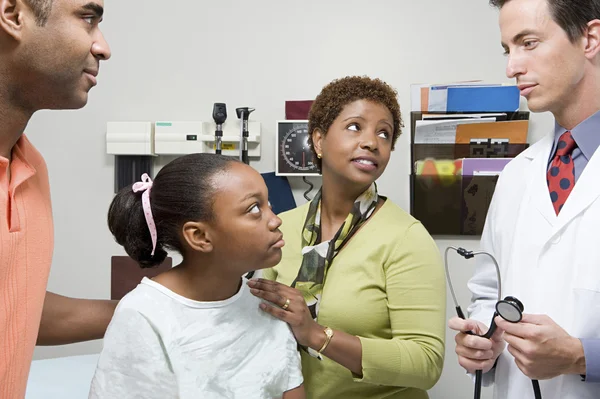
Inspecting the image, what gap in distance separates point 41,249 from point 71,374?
107 centimetres

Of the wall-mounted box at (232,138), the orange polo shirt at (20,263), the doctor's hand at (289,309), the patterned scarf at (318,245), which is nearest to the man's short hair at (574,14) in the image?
the patterned scarf at (318,245)

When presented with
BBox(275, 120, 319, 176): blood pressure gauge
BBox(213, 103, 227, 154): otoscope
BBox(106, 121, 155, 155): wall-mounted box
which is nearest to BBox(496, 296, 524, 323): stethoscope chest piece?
BBox(275, 120, 319, 176): blood pressure gauge

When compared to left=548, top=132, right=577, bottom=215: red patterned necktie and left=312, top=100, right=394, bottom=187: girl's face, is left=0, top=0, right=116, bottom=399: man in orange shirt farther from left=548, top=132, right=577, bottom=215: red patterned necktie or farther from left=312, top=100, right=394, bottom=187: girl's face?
left=548, top=132, right=577, bottom=215: red patterned necktie

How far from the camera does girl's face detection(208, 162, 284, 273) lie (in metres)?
1.07

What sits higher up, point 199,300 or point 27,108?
point 27,108

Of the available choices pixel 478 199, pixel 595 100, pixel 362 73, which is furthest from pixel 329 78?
pixel 595 100

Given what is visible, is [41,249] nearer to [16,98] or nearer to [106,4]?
[16,98]

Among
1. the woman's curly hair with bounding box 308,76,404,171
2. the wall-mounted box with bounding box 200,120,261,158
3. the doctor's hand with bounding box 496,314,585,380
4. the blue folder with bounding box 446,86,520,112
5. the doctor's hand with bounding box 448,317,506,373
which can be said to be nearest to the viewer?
the doctor's hand with bounding box 496,314,585,380

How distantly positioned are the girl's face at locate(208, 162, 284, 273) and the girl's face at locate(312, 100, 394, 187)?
0.36 metres

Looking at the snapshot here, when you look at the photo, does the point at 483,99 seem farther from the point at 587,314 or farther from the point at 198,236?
the point at 198,236

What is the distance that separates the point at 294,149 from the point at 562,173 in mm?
1339

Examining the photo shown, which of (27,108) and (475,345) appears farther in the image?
(475,345)

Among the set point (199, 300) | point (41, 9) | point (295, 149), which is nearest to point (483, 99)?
point (295, 149)

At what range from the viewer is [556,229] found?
1.08 metres
